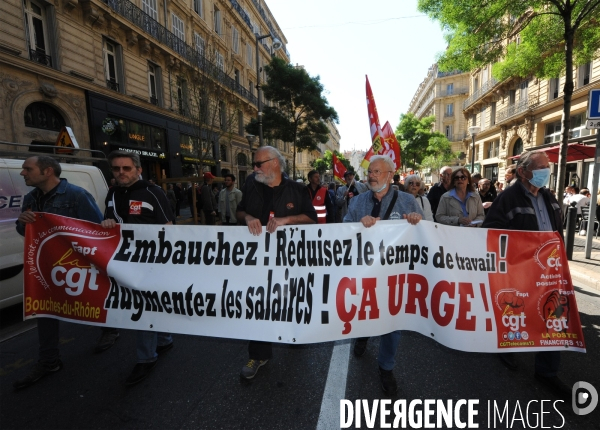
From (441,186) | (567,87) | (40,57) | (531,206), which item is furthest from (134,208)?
(40,57)

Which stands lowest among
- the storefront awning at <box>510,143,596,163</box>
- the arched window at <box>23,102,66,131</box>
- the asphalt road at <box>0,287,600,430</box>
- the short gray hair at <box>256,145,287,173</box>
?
the asphalt road at <box>0,287,600,430</box>

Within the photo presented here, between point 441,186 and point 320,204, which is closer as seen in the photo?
point 441,186

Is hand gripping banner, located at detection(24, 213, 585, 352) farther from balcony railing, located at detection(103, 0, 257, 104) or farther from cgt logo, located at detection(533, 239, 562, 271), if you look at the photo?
balcony railing, located at detection(103, 0, 257, 104)

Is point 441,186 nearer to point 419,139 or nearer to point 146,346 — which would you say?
point 146,346

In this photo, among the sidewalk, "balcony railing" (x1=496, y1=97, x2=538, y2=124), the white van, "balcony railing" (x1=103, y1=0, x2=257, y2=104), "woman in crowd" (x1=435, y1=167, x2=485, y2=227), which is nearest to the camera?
the white van

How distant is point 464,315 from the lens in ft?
7.98

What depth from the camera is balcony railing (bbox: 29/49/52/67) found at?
10.7 m

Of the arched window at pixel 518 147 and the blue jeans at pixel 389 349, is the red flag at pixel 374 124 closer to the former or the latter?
the blue jeans at pixel 389 349

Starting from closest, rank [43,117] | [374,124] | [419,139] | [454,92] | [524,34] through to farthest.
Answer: [374,124] < [524,34] < [43,117] < [419,139] < [454,92]

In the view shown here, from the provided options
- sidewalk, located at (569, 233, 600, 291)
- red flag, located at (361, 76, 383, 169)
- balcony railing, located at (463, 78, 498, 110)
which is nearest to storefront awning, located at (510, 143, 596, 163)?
sidewalk, located at (569, 233, 600, 291)

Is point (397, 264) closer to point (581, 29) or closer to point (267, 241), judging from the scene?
point (267, 241)

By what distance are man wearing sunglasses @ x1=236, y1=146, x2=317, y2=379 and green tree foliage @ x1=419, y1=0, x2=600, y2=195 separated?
6880mm

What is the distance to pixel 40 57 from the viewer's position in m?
11.0

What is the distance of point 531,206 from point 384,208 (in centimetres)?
128
